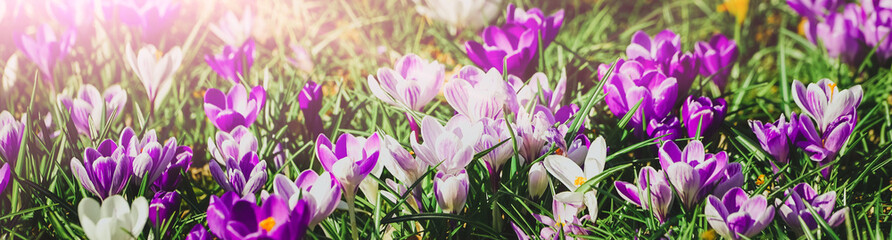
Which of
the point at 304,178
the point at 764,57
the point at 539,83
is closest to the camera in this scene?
the point at 304,178

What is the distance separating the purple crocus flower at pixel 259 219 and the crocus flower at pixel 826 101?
0.86 meters

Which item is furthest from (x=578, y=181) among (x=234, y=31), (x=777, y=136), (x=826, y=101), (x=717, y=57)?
(x=234, y=31)

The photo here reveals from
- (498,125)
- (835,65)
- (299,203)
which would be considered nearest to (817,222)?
(498,125)

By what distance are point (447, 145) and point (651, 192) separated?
32cm

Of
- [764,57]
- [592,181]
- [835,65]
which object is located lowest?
[764,57]

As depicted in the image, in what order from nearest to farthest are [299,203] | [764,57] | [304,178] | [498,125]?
[299,203] < [304,178] < [498,125] < [764,57]

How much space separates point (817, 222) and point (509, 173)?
1.64 ft

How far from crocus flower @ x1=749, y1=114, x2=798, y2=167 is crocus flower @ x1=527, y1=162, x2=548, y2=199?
0.38 m

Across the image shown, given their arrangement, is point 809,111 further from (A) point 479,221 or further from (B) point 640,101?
(A) point 479,221

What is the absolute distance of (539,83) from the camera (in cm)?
135

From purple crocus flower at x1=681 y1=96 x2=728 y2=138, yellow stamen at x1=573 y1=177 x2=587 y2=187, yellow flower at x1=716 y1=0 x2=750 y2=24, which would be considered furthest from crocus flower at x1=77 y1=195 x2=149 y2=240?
yellow flower at x1=716 y1=0 x2=750 y2=24

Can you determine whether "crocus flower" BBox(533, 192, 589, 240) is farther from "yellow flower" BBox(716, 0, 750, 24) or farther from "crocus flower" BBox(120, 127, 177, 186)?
"yellow flower" BBox(716, 0, 750, 24)

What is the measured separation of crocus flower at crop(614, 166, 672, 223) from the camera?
102cm

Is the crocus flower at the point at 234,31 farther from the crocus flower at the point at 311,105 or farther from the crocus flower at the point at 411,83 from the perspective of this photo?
the crocus flower at the point at 411,83
